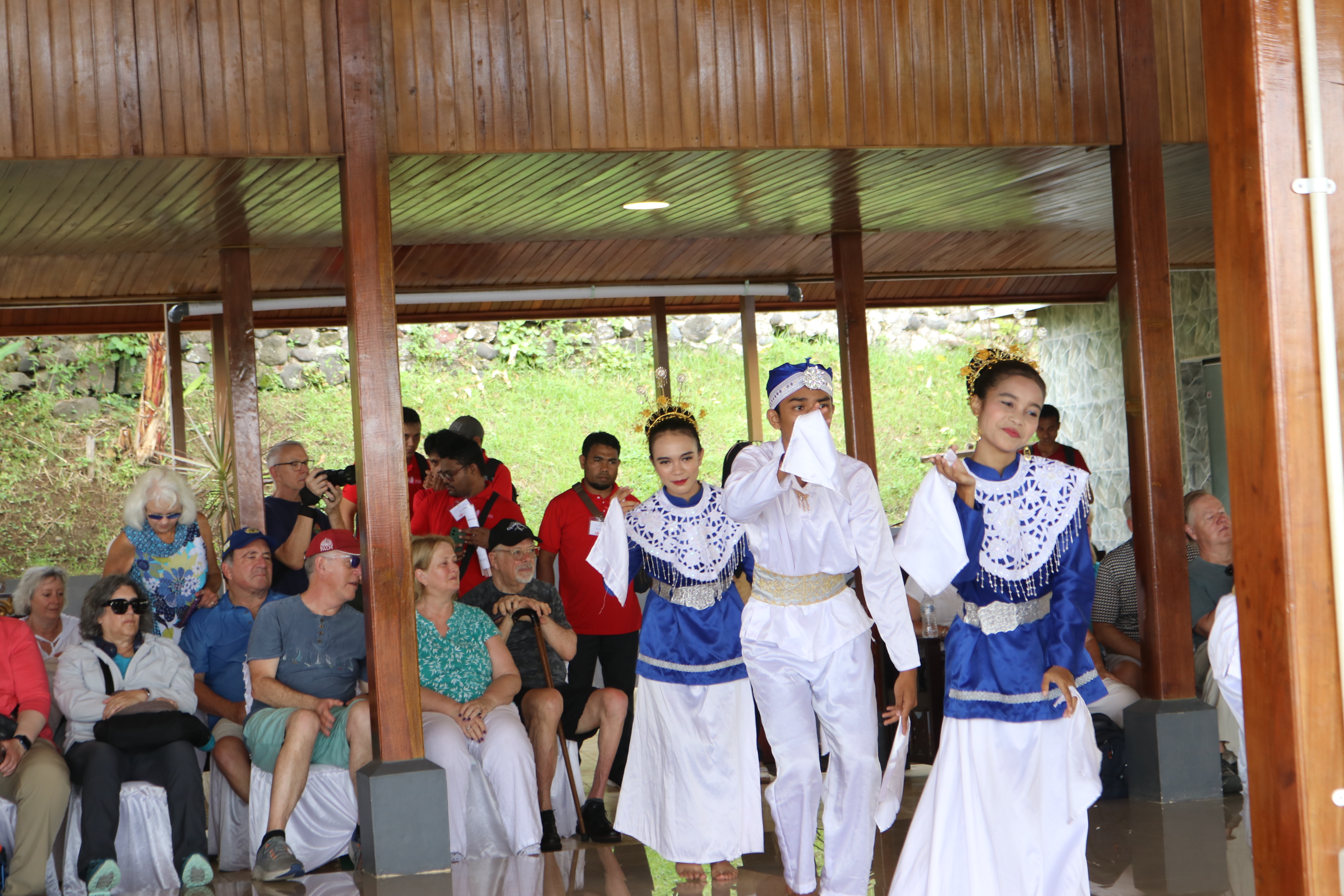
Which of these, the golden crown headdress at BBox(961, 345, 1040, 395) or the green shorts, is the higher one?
the golden crown headdress at BBox(961, 345, 1040, 395)

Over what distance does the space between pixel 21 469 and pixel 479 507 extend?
412 inches

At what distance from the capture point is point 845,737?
167 inches

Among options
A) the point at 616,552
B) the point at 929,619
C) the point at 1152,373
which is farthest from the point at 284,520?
the point at 1152,373

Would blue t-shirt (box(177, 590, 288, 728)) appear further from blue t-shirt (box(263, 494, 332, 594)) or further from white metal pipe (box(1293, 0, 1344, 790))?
white metal pipe (box(1293, 0, 1344, 790))

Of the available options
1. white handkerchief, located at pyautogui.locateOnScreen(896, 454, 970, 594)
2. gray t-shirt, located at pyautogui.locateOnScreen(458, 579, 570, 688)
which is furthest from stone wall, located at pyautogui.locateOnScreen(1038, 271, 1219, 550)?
white handkerchief, located at pyautogui.locateOnScreen(896, 454, 970, 594)

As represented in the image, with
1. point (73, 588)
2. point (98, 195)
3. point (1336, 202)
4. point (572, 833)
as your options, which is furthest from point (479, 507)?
point (1336, 202)

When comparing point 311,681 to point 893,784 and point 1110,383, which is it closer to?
point 893,784

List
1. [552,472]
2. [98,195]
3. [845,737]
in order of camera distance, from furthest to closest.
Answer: [552,472], [98,195], [845,737]

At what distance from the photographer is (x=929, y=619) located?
625 cm

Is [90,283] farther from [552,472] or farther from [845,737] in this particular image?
[552,472]

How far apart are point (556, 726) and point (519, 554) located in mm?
753

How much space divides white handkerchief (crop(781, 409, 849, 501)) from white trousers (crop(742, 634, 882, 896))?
0.67 meters

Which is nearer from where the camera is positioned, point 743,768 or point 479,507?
point 743,768

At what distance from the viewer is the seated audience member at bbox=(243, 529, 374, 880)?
4895 millimetres
